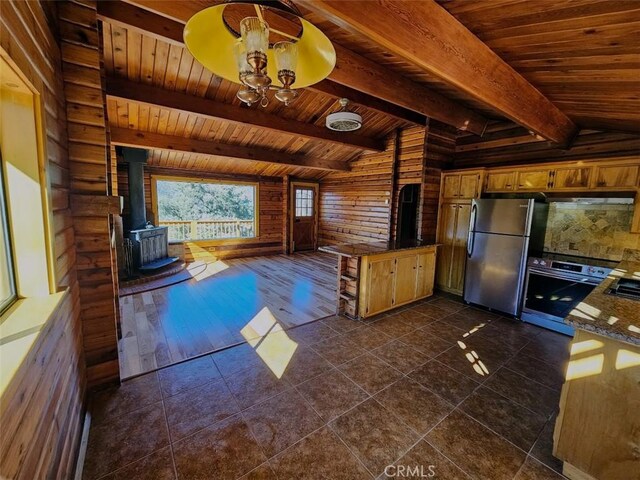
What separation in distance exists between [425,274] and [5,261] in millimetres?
4331

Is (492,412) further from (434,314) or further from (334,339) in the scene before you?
(434,314)

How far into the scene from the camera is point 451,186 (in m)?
4.43

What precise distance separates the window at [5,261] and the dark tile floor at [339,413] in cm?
106

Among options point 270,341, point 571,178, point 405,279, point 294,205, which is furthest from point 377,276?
point 294,205

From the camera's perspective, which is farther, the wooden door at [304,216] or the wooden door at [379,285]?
the wooden door at [304,216]

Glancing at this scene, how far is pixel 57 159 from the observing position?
1652 millimetres

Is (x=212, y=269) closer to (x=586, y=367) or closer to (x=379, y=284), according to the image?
(x=379, y=284)

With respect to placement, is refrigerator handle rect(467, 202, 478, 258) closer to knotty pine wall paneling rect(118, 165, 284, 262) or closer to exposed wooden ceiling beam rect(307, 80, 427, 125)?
exposed wooden ceiling beam rect(307, 80, 427, 125)

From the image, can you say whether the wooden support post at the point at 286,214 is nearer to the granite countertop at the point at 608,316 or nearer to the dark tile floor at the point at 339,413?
the dark tile floor at the point at 339,413

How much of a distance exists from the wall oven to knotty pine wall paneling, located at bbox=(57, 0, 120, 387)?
4.30 m

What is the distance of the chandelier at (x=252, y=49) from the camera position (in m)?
1.11

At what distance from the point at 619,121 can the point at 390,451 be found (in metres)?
3.98
